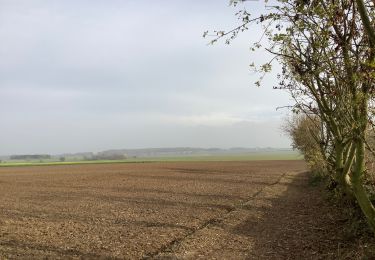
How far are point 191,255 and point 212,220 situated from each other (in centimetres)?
669

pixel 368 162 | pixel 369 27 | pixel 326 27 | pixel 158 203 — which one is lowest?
pixel 158 203

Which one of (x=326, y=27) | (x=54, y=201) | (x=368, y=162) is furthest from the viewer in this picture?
(x=54, y=201)

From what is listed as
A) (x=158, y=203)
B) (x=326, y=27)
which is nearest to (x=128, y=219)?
(x=158, y=203)

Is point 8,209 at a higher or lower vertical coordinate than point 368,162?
lower

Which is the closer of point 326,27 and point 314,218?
point 326,27

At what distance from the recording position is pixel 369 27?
239 inches

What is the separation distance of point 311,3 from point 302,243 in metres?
8.50

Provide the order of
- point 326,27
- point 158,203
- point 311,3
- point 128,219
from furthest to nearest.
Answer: point 158,203 → point 128,219 → point 326,27 → point 311,3

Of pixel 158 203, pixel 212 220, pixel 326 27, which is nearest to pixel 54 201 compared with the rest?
pixel 158 203

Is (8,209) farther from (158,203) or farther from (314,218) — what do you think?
(314,218)

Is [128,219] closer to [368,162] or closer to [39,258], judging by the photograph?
[39,258]

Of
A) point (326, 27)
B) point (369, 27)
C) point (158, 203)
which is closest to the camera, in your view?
point (369, 27)

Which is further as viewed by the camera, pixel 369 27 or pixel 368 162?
pixel 368 162

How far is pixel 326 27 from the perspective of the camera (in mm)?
7949
